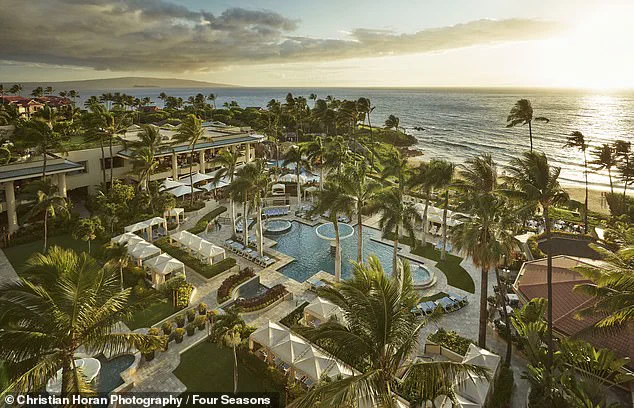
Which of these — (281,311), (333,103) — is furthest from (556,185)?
(333,103)

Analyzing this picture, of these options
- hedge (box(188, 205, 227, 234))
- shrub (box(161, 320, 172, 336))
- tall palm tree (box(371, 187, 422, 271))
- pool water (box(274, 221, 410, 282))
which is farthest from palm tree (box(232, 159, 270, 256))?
shrub (box(161, 320, 172, 336))

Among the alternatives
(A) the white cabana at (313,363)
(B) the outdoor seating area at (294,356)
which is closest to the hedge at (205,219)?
(B) the outdoor seating area at (294,356)

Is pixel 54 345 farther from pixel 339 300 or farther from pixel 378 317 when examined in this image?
pixel 378 317

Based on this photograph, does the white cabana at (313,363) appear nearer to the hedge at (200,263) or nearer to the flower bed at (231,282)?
the flower bed at (231,282)

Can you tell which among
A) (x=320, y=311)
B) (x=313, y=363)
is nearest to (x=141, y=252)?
(x=320, y=311)

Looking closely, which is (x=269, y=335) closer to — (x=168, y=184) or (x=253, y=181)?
(x=253, y=181)

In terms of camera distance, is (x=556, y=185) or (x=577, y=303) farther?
(x=577, y=303)
